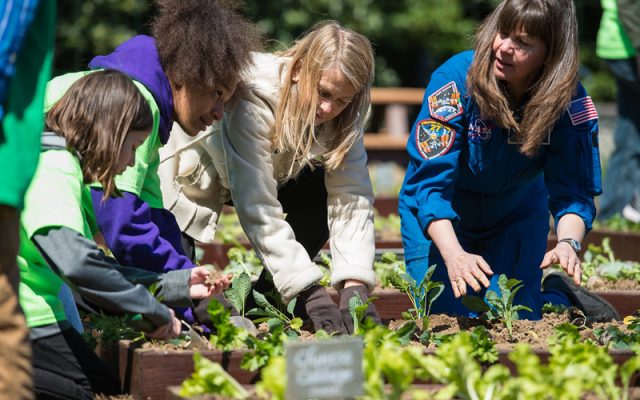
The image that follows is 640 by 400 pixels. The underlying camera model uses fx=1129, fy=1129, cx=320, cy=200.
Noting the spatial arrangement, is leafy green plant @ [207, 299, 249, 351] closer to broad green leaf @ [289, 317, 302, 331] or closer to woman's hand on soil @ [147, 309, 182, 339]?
woman's hand on soil @ [147, 309, 182, 339]

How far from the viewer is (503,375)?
253cm

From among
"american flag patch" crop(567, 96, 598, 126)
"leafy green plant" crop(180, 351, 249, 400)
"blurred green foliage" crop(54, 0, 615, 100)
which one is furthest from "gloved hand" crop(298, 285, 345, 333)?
"blurred green foliage" crop(54, 0, 615, 100)

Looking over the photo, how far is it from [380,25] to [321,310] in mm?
10305

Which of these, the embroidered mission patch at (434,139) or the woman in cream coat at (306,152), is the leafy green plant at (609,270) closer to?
the embroidered mission patch at (434,139)

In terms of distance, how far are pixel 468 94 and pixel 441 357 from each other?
149cm

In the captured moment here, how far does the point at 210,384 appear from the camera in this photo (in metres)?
2.63

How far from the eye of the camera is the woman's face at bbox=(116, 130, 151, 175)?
2867 millimetres

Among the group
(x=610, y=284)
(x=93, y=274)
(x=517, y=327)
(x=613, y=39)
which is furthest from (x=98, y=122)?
(x=613, y=39)

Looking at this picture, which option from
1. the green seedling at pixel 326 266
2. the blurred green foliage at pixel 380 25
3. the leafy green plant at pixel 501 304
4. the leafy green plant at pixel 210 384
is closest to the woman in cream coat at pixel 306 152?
the leafy green plant at pixel 501 304

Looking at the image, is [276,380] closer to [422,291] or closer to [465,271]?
[465,271]

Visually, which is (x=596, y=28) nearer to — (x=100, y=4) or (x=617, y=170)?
(x=100, y=4)

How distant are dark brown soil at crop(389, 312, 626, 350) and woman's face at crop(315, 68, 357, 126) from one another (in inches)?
28.9

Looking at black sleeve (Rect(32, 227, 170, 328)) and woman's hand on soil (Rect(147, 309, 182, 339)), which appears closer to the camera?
black sleeve (Rect(32, 227, 170, 328))

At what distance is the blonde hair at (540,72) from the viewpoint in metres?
3.70
